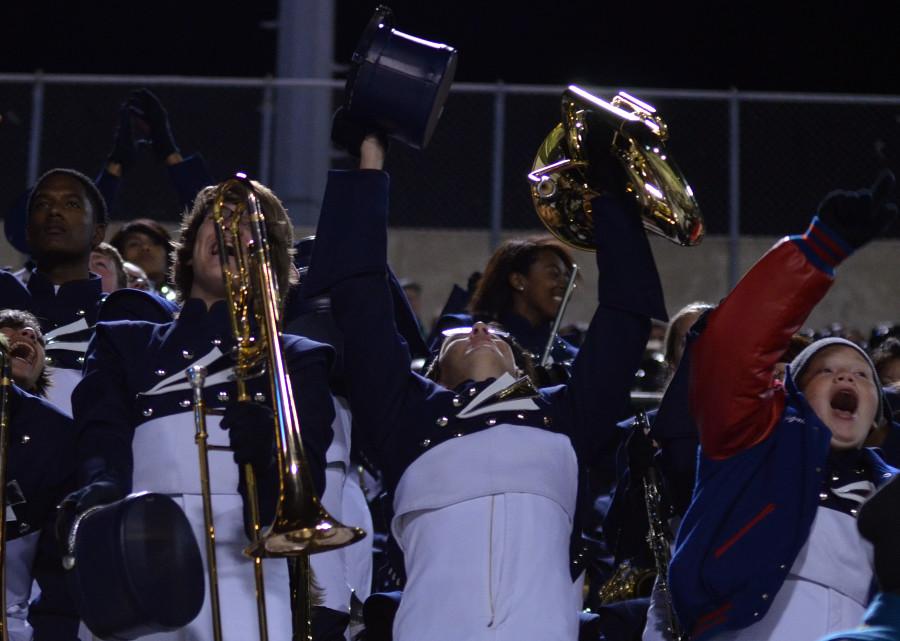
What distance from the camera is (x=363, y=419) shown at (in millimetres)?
4207

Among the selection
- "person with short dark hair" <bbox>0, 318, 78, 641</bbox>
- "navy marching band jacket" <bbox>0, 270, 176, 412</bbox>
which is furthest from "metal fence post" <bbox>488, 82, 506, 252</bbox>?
"person with short dark hair" <bbox>0, 318, 78, 641</bbox>

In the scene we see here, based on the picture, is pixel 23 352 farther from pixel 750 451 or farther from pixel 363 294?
pixel 750 451

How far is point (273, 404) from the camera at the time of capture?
3.70 m

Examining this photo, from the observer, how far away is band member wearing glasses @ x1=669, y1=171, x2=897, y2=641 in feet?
12.3

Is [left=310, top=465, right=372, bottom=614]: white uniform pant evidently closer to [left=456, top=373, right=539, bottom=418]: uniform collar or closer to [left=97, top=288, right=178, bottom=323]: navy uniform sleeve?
[left=456, top=373, right=539, bottom=418]: uniform collar

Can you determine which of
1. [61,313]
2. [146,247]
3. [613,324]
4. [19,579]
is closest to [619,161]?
[613,324]

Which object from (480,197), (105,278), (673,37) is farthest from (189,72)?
(105,278)

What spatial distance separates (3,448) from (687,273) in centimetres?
593

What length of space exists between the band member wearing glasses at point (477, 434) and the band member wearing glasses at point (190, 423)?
0.22 metres

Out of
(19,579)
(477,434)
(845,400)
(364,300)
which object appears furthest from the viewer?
(845,400)

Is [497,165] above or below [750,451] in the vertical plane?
above

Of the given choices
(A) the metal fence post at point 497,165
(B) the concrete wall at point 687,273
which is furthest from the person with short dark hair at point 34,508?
(B) the concrete wall at point 687,273

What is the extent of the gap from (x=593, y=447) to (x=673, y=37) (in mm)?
12993

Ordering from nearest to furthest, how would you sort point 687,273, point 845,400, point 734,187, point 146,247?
point 845,400, point 146,247, point 734,187, point 687,273
